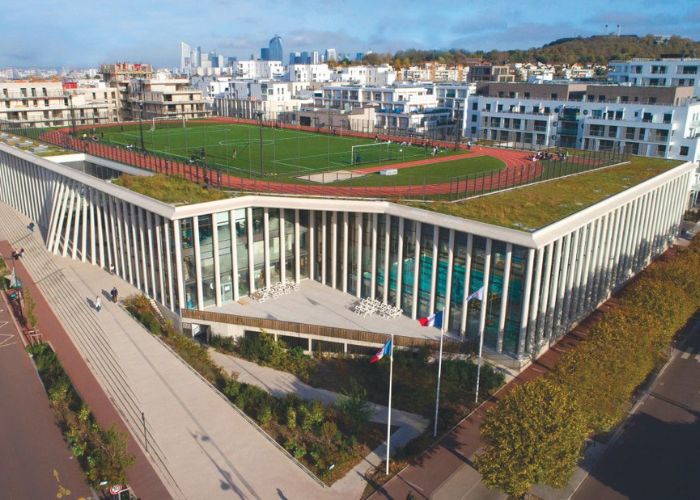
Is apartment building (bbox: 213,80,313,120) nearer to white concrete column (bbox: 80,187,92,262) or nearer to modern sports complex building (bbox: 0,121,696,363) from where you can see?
white concrete column (bbox: 80,187,92,262)

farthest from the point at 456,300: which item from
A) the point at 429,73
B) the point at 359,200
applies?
the point at 429,73

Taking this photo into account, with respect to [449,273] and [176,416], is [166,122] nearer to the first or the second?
[449,273]

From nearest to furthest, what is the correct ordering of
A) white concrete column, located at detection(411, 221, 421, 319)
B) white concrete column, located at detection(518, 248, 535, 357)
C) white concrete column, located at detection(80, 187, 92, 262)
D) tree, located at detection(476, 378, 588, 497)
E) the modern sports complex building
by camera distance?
tree, located at detection(476, 378, 588, 497), white concrete column, located at detection(518, 248, 535, 357), the modern sports complex building, white concrete column, located at detection(411, 221, 421, 319), white concrete column, located at detection(80, 187, 92, 262)

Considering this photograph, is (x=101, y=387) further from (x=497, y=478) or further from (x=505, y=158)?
(x=505, y=158)

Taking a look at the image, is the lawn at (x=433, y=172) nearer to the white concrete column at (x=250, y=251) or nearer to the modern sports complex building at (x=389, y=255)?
the modern sports complex building at (x=389, y=255)

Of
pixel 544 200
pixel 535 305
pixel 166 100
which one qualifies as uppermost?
pixel 166 100

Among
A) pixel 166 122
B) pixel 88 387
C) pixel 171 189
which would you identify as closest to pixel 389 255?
pixel 171 189

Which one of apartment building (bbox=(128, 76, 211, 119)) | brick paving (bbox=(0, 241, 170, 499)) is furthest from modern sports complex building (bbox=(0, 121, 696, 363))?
apartment building (bbox=(128, 76, 211, 119))
